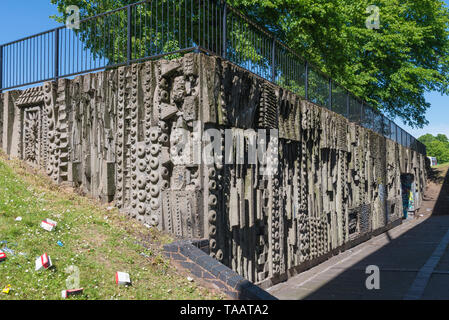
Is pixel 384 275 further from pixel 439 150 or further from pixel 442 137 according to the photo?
pixel 442 137

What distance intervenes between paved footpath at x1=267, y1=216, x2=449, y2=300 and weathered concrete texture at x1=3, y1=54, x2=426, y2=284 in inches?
20.0

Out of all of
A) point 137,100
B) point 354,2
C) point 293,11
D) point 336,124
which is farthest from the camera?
point 354,2

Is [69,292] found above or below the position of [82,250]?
below

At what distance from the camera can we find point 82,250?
5.79m

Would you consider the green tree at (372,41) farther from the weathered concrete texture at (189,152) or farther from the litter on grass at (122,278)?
the litter on grass at (122,278)

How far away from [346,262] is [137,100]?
687 cm

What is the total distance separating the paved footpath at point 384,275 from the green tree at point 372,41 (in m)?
10.00

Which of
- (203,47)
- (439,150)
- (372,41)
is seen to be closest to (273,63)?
(203,47)

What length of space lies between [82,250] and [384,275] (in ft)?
20.0

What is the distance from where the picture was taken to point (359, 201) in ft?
48.6

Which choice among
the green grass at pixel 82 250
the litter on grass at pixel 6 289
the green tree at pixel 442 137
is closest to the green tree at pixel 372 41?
the green grass at pixel 82 250

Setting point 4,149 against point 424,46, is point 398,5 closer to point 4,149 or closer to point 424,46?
point 424,46

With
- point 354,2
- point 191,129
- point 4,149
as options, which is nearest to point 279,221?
point 191,129
